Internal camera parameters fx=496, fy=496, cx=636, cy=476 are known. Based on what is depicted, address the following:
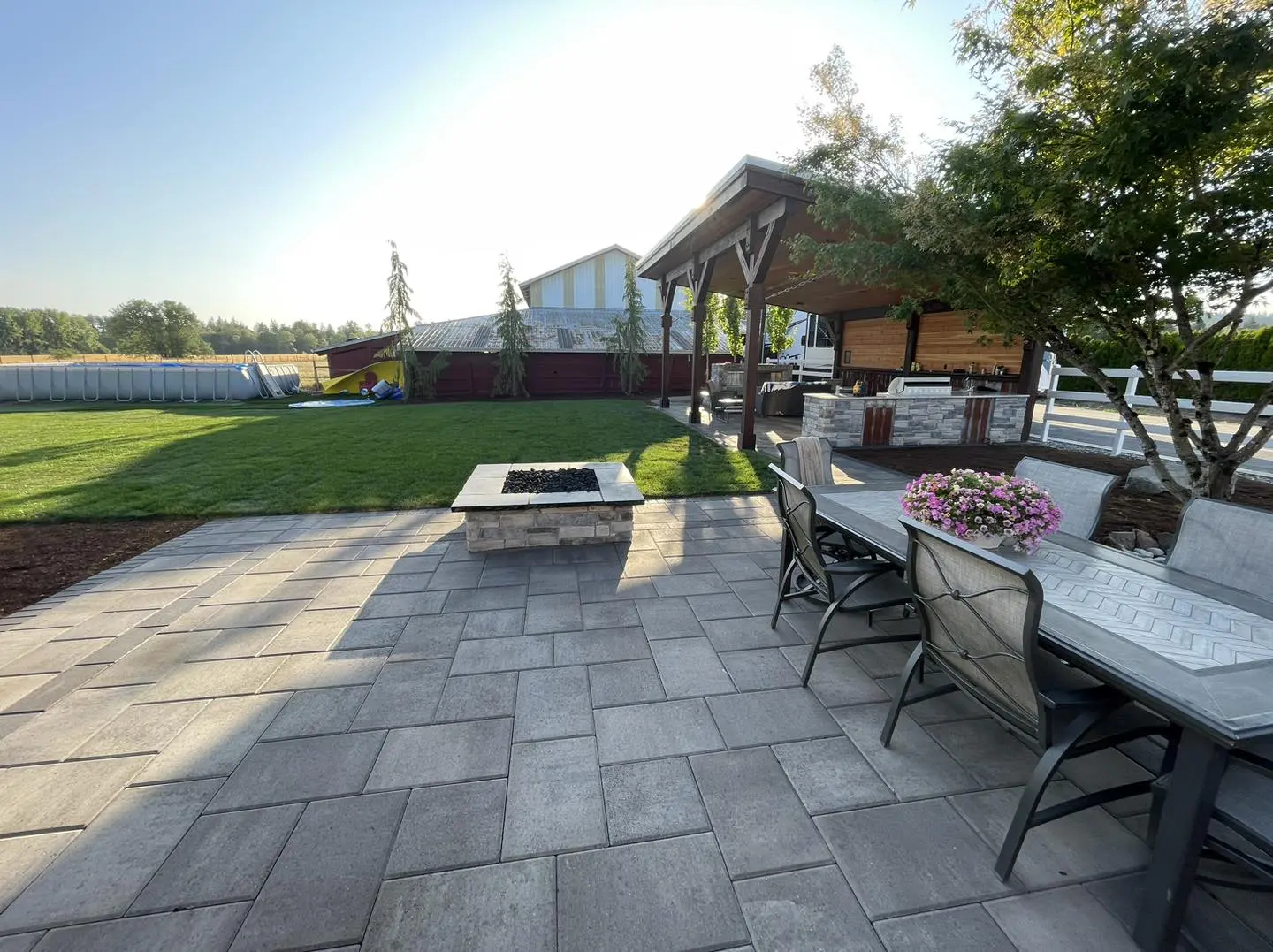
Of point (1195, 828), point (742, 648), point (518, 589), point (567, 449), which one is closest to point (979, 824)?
point (1195, 828)

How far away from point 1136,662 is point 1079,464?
23.6 ft

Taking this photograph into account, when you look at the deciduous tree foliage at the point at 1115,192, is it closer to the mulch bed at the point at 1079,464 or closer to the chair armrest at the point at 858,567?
the mulch bed at the point at 1079,464

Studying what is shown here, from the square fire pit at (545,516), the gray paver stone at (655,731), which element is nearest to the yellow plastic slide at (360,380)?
the square fire pit at (545,516)

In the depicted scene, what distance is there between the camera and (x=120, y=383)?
619 inches

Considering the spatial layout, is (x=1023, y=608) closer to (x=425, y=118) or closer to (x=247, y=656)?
A: (x=247, y=656)

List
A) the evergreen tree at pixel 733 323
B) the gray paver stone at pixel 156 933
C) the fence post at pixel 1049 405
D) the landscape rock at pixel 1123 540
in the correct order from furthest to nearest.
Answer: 1. the evergreen tree at pixel 733 323
2. the fence post at pixel 1049 405
3. the landscape rock at pixel 1123 540
4. the gray paver stone at pixel 156 933

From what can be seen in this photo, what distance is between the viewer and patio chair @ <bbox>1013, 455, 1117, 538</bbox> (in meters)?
2.45

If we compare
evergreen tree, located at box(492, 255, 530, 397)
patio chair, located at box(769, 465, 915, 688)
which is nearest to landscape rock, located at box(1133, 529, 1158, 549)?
patio chair, located at box(769, 465, 915, 688)

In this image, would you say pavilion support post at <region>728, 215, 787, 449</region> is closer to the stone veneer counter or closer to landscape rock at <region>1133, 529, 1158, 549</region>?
the stone veneer counter

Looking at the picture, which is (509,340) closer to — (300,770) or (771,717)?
(300,770)

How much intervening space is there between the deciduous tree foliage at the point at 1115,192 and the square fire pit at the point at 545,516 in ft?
9.01

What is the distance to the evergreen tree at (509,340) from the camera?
630 inches

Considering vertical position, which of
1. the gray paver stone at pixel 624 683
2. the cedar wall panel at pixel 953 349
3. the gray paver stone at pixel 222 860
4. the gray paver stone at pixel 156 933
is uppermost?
the cedar wall panel at pixel 953 349

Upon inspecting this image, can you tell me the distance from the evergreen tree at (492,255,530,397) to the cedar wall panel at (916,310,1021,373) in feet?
38.0
